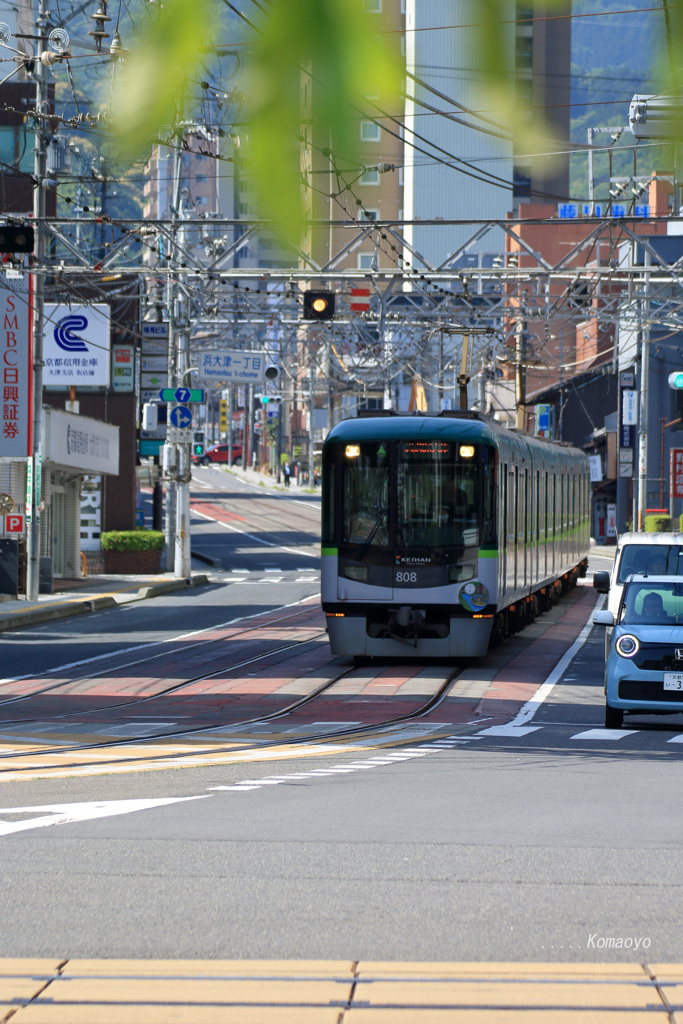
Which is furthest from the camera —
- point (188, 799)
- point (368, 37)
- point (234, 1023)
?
point (188, 799)

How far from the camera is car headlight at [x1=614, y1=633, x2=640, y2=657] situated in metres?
14.5

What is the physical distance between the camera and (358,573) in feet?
66.3

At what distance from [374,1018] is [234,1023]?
19.0 inches

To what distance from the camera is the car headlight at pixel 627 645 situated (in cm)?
1452

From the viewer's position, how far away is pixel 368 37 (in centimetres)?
159

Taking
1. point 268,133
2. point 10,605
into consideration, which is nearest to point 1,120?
point 10,605

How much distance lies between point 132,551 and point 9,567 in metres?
12.2

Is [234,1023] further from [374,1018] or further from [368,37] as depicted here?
[368,37]

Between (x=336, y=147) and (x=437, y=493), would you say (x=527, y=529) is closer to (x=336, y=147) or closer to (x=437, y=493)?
(x=437, y=493)

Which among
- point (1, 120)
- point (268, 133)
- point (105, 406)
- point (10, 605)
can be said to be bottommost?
point (10, 605)

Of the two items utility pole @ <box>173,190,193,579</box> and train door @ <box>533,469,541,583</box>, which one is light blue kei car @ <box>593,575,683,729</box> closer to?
train door @ <box>533,469,541,583</box>

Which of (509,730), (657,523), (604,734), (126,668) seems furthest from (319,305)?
(657,523)

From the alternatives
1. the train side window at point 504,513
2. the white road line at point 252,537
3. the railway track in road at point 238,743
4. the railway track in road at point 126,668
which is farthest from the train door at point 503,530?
the white road line at point 252,537

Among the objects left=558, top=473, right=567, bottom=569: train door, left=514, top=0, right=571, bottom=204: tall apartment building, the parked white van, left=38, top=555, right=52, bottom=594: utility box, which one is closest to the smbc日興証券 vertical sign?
left=38, top=555, right=52, bottom=594: utility box
